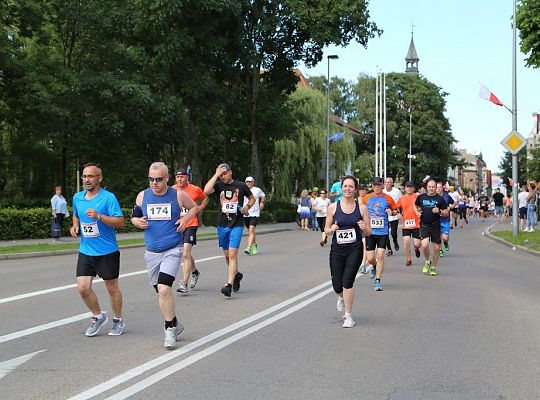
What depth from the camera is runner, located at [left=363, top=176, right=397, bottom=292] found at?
37.1 ft

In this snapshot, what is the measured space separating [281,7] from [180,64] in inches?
303

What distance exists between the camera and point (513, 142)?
23.9m

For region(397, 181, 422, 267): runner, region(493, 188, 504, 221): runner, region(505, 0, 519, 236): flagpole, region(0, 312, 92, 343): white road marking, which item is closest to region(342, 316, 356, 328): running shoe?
region(0, 312, 92, 343): white road marking

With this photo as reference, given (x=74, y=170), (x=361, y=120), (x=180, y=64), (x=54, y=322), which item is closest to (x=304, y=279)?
(x=54, y=322)

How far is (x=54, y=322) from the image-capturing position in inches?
319

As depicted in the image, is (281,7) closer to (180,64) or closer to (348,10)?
(348,10)

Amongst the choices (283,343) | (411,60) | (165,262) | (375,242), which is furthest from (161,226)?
(411,60)

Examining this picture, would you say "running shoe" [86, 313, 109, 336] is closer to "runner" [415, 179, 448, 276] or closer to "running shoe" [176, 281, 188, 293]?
"running shoe" [176, 281, 188, 293]

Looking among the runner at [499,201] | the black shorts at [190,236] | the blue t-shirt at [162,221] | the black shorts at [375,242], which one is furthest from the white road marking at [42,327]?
A: the runner at [499,201]

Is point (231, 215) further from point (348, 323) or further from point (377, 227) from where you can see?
point (348, 323)

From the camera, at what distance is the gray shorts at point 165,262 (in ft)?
22.4

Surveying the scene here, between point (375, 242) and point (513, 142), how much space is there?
1403 centimetres

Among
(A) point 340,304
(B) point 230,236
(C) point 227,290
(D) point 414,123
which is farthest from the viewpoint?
(D) point 414,123

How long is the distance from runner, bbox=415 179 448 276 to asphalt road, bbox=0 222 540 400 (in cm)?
97
